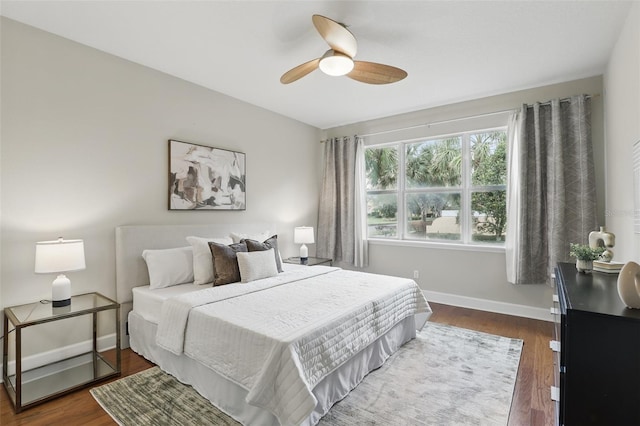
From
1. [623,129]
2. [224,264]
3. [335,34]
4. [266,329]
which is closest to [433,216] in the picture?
[623,129]

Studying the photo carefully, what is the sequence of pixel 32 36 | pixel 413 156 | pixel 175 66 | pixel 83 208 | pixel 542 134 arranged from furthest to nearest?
pixel 413 156 < pixel 542 134 < pixel 175 66 < pixel 83 208 < pixel 32 36

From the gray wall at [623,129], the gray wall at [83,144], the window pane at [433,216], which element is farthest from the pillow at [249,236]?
the gray wall at [623,129]

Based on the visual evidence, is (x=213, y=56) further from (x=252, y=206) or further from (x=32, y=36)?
(x=252, y=206)

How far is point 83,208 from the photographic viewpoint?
2734 mm

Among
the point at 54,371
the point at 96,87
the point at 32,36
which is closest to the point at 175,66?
the point at 96,87

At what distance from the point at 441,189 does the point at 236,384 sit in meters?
3.66

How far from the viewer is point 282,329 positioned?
6.08ft

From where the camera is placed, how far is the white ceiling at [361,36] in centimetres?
225

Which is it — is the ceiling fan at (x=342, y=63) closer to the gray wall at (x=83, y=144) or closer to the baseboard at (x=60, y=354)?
the gray wall at (x=83, y=144)

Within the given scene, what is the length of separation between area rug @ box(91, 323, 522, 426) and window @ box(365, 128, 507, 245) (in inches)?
72.6

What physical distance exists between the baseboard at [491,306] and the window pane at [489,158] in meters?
1.52

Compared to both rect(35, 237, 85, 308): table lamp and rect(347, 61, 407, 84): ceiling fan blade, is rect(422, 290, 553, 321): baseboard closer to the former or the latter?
rect(347, 61, 407, 84): ceiling fan blade

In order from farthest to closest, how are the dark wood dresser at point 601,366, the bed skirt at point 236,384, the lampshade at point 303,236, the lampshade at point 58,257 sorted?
the lampshade at point 303,236 → the lampshade at point 58,257 → the bed skirt at point 236,384 → the dark wood dresser at point 601,366

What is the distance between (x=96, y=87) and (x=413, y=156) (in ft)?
12.8
